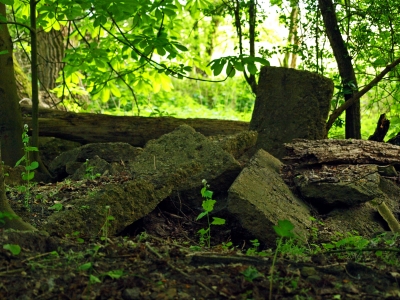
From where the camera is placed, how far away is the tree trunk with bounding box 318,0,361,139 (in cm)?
767

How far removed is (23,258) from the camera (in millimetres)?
2939

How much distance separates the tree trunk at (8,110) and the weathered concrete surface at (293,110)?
9.10ft

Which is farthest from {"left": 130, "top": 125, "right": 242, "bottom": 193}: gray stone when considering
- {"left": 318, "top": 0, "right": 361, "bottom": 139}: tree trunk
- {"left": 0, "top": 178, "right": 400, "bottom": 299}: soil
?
{"left": 318, "top": 0, "right": 361, "bottom": 139}: tree trunk

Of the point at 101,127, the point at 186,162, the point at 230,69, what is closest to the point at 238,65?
the point at 230,69

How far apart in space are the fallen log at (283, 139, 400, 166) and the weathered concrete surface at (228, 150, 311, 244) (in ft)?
1.11

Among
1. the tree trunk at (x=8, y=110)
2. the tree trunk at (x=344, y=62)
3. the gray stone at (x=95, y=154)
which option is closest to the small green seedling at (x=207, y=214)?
the gray stone at (x=95, y=154)

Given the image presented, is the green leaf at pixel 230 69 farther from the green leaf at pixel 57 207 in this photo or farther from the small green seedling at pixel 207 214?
the green leaf at pixel 57 207

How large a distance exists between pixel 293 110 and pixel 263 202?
2.31m

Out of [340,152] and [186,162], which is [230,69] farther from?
[340,152]

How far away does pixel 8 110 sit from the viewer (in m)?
6.56

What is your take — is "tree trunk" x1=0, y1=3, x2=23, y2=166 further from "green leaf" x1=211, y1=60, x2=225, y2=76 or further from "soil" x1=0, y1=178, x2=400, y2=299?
"soil" x1=0, y1=178, x2=400, y2=299

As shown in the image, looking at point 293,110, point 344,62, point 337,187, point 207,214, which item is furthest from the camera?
point 344,62

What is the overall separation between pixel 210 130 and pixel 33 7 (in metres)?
2.75

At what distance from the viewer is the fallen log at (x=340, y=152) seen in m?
5.81
